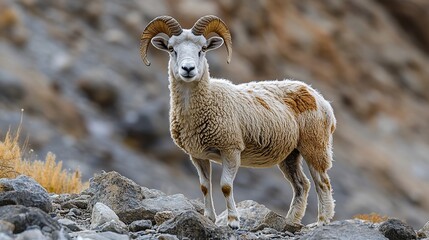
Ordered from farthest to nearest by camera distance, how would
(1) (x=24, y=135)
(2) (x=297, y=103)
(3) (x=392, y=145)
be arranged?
(3) (x=392, y=145)
(1) (x=24, y=135)
(2) (x=297, y=103)

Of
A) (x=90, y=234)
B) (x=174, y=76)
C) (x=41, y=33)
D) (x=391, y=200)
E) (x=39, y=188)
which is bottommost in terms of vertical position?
(x=90, y=234)

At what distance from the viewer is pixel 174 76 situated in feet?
41.8

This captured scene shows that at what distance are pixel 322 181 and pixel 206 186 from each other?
216cm

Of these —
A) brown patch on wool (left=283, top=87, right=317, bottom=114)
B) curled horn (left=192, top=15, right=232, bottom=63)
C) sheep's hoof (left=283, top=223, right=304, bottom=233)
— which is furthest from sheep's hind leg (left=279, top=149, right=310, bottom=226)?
curled horn (left=192, top=15, right=232, bottom=63)

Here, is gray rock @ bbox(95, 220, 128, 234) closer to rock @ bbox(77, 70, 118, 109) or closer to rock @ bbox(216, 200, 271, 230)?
rock @ bbox(216, 200, 271, 230)

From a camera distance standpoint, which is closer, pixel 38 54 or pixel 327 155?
pixel 327 155

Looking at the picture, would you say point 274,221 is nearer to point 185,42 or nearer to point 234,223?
point 234,223

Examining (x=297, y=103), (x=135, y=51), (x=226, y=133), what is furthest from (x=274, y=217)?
(x=135, y=51)

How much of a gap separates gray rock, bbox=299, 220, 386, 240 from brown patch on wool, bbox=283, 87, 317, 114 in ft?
10.4

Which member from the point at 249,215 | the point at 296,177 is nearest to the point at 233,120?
the point at 249,215

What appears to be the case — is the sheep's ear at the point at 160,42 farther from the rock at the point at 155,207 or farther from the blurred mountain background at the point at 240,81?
the blurred mountain background at the point at 240,81

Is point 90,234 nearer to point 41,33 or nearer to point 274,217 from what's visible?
point 274,217

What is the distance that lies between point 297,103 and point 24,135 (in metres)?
18.3

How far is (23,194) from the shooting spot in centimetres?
1064
